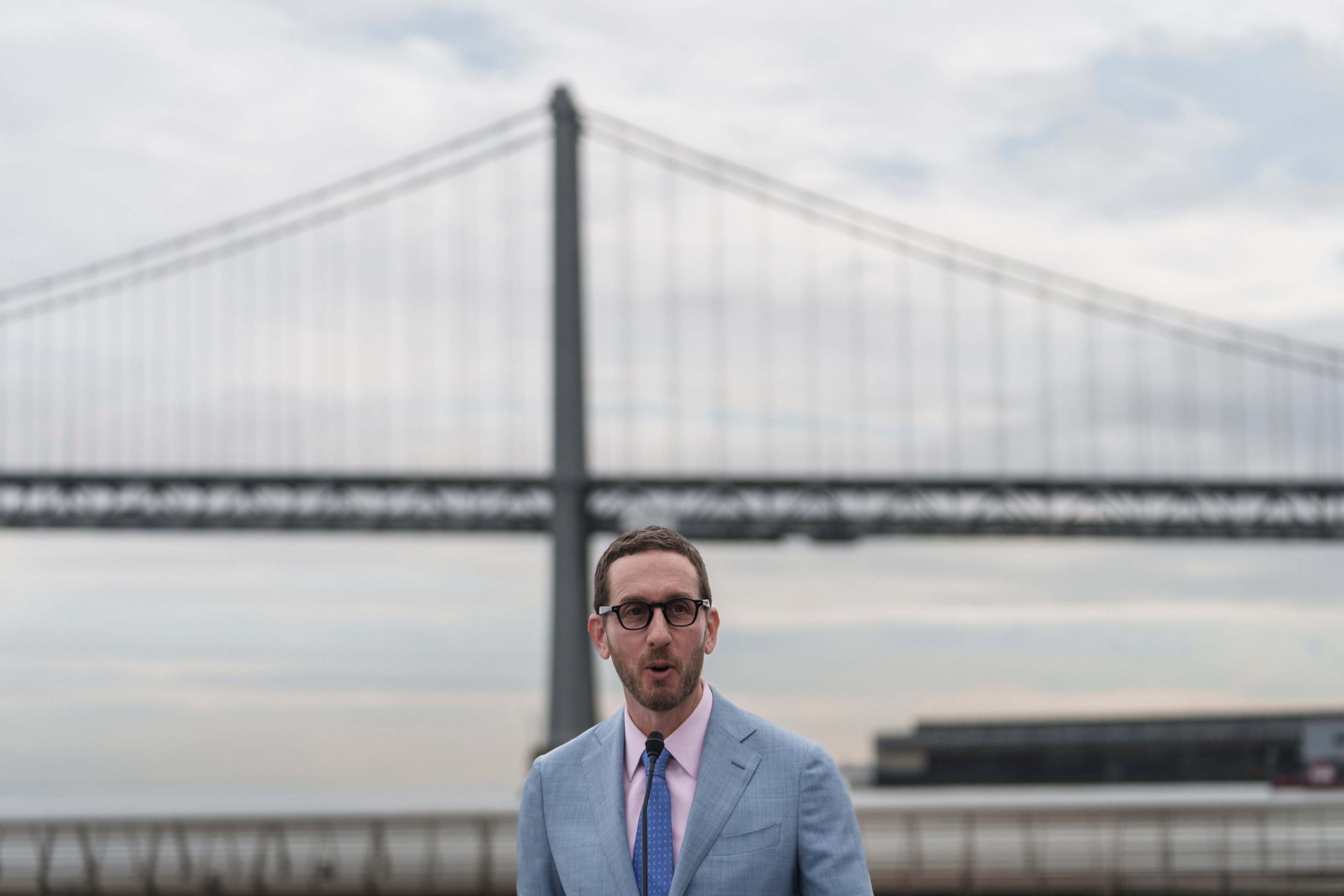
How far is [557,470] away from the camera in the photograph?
1198 inches

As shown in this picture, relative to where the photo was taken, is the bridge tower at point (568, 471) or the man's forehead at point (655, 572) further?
the bridge tower at point (568, 471)

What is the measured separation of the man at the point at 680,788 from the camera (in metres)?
1.88

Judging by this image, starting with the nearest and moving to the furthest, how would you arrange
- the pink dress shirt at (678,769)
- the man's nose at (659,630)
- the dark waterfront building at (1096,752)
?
1. the man's nose at (659,630)
2. the pink dress shirt at (678,769)
3. the dark waterfront building at (1096,752)

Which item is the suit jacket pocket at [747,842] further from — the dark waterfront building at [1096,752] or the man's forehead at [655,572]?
the dark waterfront building at [1096,752]

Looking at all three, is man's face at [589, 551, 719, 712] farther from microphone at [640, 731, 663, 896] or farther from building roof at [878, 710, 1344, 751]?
building roof at [878, 710, 1344, 751]

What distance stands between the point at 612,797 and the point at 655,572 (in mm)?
367

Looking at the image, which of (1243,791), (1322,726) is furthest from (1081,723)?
(1322,726)

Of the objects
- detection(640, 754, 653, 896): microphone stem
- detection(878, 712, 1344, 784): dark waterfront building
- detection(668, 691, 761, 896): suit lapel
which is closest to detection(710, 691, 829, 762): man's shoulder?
detection(668, 691, 761, 896): suit lapel

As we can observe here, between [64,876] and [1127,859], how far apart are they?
12.2 metres

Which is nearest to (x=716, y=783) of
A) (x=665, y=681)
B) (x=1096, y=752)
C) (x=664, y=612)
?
(x=665, y=681)

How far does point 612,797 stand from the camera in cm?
197

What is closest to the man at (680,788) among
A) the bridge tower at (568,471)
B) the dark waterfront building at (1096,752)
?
the bridge tower at (568,471)

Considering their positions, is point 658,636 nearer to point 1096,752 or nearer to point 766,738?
point 766,738

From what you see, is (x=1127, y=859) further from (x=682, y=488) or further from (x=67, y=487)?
(x=67, y=487)
